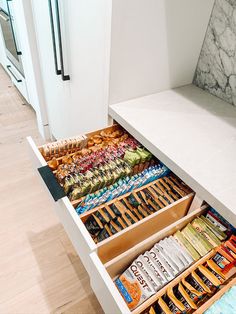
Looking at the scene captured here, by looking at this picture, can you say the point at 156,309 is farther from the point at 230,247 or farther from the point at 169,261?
the point at 230,247

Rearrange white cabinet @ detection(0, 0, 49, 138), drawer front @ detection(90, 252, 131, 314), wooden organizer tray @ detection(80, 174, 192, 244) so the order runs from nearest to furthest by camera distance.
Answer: drawer front @ detection(90, 252, 131, 314) → wooden organizer tray @ detection(80, 174, 192, 244) → white cabinet @ detection(0, 0, 49, 138)

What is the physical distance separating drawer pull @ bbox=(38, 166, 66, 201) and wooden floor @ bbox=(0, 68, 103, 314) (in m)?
0.68

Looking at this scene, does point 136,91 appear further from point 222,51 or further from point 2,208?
point 2,208

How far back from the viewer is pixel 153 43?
892 millimetres

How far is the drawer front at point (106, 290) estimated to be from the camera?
502 millimetres

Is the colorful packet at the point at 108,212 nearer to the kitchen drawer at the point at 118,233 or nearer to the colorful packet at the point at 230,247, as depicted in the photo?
the kitchen drawer at the point at 118,233

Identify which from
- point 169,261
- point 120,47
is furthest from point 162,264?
point 120,47

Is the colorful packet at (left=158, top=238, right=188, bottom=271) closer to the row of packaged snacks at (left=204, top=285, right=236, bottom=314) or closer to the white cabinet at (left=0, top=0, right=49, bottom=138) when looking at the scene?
the row of packaged snacks at (left=204, top=285, right=236, bottom=314)

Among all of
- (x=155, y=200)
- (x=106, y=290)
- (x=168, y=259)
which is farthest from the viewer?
(x=155, y=200)

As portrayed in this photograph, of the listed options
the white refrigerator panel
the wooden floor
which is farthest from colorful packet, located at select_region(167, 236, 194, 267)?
the wooden floor

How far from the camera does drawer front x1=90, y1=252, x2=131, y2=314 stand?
502 millimetres

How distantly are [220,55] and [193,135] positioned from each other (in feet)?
1.37

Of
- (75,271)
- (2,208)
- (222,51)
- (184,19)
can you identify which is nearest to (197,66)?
(222,51)

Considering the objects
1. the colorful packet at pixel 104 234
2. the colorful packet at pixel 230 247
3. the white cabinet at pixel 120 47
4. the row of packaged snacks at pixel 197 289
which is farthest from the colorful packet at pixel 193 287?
the white cabinet at pixel 120 47
